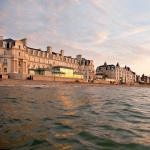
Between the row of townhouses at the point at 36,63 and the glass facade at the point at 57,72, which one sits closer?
the row of townhouses at the point at 36,63

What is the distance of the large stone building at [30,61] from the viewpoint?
57.8 meters

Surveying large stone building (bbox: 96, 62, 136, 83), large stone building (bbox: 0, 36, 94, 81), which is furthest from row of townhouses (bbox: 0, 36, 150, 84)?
large stone building (bbox: 96, 62, 136, 83)

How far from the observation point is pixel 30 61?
2867 inches

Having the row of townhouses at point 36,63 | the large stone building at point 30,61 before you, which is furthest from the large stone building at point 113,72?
the row of townhouses at point 36,63

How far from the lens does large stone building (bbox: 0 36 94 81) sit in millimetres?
57784

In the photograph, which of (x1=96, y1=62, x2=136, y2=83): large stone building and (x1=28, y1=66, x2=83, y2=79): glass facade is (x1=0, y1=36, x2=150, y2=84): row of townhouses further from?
(x1=96, y1=62, x2=136, y2=83): large stone building

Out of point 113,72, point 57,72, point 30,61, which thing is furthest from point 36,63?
point 113,72

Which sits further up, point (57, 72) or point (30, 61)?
point (30, 61)

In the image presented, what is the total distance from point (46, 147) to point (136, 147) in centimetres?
227

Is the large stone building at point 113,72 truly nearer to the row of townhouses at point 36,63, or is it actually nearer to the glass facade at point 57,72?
the row of townhouses at point 36,63

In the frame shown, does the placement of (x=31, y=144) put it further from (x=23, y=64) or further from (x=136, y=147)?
(x=23, y=64)

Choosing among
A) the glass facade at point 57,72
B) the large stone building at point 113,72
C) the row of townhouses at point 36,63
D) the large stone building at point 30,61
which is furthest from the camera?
the large stone building at point 113,72

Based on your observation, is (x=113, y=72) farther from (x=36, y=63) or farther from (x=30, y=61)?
(x=30, y=61)

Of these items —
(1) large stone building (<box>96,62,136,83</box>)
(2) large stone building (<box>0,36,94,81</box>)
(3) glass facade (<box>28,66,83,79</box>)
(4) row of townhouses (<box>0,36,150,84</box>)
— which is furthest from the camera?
(1) large stone building (<box>96,62,136,83</box>)
